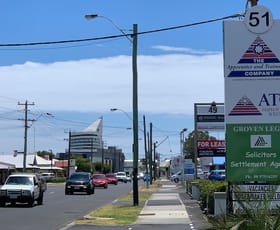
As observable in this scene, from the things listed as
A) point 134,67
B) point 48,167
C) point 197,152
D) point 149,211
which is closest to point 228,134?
point 149,211

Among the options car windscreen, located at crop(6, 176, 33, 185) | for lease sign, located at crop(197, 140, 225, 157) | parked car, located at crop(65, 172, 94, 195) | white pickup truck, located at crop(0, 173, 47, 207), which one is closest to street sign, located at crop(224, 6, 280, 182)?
white pickup truck, located at crop(0, 173, 47, 207)

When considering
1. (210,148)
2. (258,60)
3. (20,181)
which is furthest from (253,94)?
(210,148)

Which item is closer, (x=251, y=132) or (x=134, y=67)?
(x=251, y=132)

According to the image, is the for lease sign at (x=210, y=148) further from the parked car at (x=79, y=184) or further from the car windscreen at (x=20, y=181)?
the car windscreen at (x=20, y=181)

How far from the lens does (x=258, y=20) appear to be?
14.9 m

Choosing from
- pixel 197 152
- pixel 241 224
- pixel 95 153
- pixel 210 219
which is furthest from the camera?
pixel 95 153

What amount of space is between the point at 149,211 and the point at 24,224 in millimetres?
6954

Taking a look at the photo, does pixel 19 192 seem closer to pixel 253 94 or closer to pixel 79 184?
pixel 79 184

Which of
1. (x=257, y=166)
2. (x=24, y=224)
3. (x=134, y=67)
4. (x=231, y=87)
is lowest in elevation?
(x=24, y=224)

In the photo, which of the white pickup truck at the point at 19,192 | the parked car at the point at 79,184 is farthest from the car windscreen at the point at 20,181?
the parked car at the point at 79,184

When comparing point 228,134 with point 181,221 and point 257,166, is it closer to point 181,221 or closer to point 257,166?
point 257,166

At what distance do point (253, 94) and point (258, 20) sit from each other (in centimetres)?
176

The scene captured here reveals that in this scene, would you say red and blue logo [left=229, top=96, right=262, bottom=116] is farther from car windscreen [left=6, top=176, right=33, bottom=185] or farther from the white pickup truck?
car windscreen [left=6, top=176, right=33, bottom=185]

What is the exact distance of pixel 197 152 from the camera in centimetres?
4416
